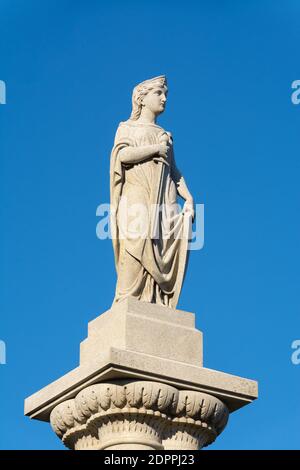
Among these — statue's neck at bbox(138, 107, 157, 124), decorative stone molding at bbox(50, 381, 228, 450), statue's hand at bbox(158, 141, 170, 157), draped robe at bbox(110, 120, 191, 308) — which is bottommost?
decorative stone molding at bbox(50, 381, 228, 450)

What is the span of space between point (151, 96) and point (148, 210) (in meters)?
1.99

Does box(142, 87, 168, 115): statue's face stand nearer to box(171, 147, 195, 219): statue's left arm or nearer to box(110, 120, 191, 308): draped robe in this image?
box(110, 120, 191, 308): draped robe

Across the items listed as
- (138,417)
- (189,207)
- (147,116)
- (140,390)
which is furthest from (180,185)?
(138,417)

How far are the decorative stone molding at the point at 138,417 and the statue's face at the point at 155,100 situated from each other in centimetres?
462

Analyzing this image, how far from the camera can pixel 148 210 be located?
19.8 metres

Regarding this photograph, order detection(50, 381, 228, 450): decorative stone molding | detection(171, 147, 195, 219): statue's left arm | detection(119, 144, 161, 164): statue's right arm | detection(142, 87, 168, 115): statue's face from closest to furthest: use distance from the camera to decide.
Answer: detection(50, 381, 228, 450): decorative stone molding < detection(119, 144, 161, 164): statue's right arm < detection(171, 147, 195, 219): statue's left arm < detection(142, 87, 168, 115): statue's face

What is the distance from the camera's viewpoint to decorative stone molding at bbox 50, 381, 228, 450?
1812 cm

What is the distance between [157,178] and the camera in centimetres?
2002

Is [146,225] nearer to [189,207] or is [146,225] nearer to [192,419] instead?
Answer: [189,207]

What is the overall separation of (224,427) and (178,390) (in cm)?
116

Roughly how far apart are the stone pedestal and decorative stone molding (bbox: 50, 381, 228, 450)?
0.01 meters

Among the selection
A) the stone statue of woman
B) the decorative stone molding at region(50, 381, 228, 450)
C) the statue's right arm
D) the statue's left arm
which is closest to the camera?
the decorative stone molding at region(50, 381, 228, 450)

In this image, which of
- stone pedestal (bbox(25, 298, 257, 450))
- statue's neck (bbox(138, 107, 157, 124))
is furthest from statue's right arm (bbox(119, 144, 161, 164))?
stone pedestal (bbox(25, 298, 257, 450))
